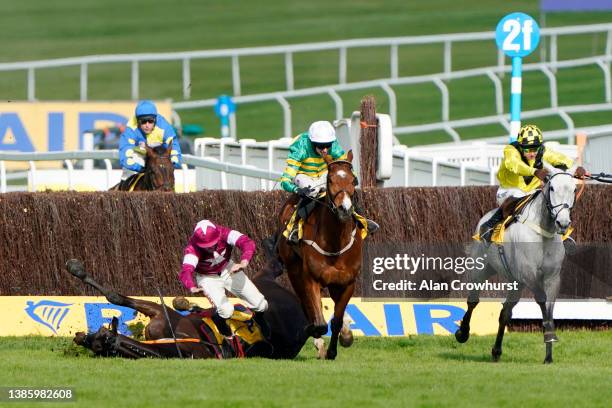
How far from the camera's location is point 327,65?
137 feet

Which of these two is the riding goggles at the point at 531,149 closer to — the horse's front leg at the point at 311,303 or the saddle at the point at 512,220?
the saddle at the point at 512,220

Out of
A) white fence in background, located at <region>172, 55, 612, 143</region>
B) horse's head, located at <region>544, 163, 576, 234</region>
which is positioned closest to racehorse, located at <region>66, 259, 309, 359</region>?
horse's head, located at <region>544, 163, 576, 234</region>

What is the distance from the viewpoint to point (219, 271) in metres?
13.2

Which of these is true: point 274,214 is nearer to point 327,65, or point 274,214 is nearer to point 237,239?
point 237,239

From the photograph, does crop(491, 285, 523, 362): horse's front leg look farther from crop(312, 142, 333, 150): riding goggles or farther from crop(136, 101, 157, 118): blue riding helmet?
crop(136, 101, 157, 118): blue riding helmet

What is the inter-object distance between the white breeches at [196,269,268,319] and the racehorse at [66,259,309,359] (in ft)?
0.70

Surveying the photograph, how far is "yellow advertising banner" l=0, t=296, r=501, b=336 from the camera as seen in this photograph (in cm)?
Result: 1494

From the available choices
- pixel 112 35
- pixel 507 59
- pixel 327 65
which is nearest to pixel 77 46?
pixel 112 35

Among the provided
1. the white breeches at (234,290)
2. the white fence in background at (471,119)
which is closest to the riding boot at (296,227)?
the white breeches at (234,290)

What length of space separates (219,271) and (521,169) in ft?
9.07

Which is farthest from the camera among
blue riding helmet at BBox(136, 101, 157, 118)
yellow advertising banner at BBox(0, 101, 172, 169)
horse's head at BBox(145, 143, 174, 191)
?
yellow advertising banner at BBox(0, 101, 172, 169)

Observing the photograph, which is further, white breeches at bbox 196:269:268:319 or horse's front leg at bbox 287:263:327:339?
horse's front leg at bbox 287:263:327:339

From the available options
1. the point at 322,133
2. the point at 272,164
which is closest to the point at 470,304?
the point at 322,133

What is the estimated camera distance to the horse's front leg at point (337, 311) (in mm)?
13164
